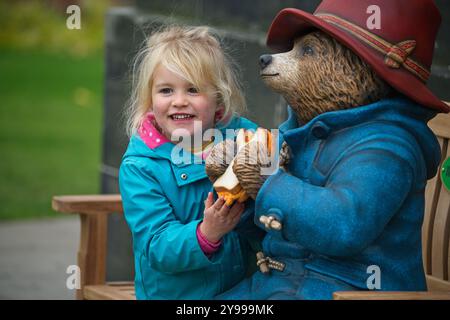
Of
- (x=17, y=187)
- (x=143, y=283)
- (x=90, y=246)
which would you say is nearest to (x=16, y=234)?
(x=17, y=187)

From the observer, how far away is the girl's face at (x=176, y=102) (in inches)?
133

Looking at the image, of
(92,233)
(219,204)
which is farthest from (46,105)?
(219,204)

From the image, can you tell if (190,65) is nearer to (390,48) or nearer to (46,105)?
(390,48)

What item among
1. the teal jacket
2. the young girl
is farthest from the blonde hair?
the teal jacket

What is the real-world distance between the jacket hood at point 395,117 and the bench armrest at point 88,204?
57.6 inches

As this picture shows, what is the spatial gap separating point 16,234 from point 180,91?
4.34 meters

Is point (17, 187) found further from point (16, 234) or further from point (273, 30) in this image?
point (273, 30)

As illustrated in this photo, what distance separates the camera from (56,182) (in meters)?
9.16

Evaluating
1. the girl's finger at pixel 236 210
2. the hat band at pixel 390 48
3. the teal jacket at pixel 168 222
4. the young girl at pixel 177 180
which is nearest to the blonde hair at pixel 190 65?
the young girl at pixel 177 180

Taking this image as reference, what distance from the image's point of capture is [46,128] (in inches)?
449

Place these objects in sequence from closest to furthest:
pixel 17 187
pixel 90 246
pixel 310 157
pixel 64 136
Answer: pixel 310 157, pixel 90 246, pixel 17 187, pixel 64 136

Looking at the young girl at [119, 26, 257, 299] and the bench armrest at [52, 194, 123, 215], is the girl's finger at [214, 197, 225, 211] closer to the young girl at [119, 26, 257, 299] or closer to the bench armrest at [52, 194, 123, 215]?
the young girl at [119, 26, 257, 299]

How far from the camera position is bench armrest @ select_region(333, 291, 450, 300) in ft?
9.30

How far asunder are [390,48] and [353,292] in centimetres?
74
